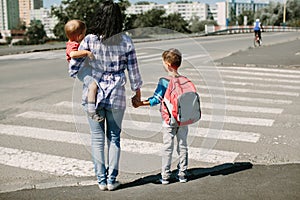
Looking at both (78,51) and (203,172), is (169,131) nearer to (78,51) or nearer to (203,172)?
(203,172)

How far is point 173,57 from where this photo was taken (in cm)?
451

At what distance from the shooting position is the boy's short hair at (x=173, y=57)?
4504 mm

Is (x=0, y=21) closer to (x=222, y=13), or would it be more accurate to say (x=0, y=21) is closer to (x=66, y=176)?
(x=222, y=13)

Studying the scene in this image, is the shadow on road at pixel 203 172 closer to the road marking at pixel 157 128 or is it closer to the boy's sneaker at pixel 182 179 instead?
the boy's sneaker at pixel 182 179

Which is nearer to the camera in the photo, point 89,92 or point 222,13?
point 89,92

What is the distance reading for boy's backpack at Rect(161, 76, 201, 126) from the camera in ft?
14.6

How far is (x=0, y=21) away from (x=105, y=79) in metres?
167

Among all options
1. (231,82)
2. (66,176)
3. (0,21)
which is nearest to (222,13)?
(0,21)

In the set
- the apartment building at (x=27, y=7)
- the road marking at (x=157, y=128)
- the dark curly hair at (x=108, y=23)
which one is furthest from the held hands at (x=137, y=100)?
the apartment building at (x=27, y=7)

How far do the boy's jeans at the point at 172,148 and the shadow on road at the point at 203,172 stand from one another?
15cm

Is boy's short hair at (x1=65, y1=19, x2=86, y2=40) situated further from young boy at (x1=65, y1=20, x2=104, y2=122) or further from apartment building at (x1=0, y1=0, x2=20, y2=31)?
apartment building at (x1=0, y1=0, x2=20, y2=31)

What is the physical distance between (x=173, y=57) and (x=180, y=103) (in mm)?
440

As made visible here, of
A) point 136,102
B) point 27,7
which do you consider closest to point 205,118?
point 136,102

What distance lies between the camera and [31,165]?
568cm
